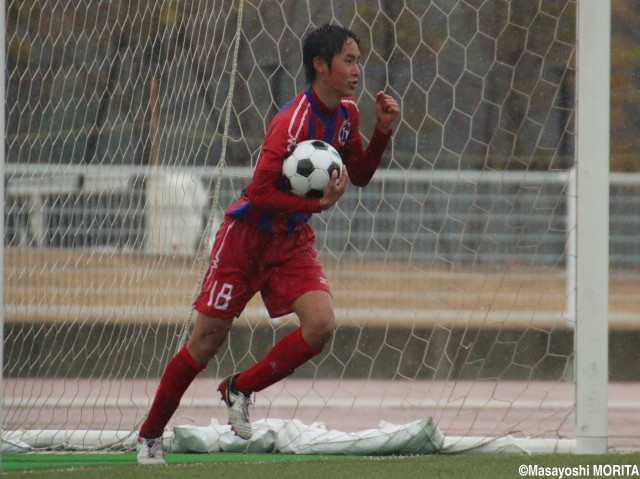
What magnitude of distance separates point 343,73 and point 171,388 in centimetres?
138

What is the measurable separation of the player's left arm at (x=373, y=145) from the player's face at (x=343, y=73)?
0.48 ft

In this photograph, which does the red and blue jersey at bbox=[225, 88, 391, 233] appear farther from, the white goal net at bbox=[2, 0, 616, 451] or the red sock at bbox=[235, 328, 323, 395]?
the white goal net at bbox=[2, 0, 616, 451]

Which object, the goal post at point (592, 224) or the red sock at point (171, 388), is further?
the goal post at point (592, 224)

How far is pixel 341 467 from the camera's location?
424cm

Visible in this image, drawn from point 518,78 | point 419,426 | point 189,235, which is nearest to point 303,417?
point 189,235

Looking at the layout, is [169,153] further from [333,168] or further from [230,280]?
[333,168]

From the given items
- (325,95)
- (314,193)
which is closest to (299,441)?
Answer: (314,193)

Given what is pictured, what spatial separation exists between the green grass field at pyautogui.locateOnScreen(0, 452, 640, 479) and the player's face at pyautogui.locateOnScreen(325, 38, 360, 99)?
4.57 feet

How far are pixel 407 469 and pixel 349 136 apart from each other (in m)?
1.28

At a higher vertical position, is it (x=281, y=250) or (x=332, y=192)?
(x=332, y=192)

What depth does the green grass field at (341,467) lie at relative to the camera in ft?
13.1

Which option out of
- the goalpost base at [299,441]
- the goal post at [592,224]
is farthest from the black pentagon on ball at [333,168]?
the goalpost base at [299,441]

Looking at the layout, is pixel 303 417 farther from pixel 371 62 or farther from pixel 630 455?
pixel 630 455

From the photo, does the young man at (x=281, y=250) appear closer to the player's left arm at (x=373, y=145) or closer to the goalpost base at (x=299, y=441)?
the player's left arm at (x=373, y=145)
